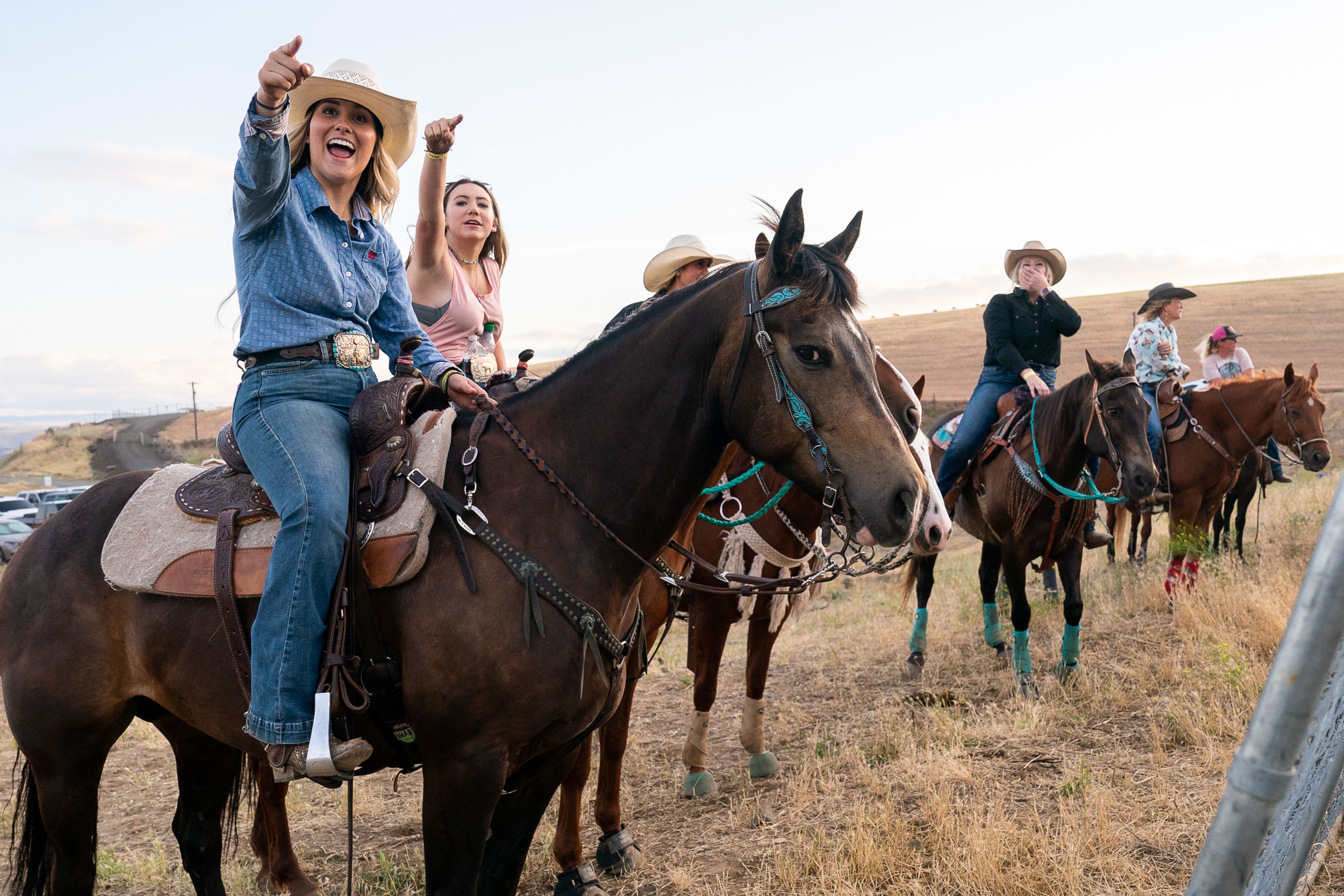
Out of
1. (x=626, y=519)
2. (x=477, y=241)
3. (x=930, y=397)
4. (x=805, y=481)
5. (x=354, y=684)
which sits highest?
(x=477, y=241)

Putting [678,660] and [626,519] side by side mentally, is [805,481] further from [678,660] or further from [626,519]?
[678,660]

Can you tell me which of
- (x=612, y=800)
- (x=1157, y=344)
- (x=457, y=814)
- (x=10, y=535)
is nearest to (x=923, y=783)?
(x=612, y=800)

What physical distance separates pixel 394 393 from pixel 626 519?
935 millimetres

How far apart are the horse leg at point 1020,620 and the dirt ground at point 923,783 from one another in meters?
0.19

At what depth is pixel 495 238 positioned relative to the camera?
207 inches

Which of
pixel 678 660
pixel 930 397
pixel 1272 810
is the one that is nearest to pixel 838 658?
pixel 678 660

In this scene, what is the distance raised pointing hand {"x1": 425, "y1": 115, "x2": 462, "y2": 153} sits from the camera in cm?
353

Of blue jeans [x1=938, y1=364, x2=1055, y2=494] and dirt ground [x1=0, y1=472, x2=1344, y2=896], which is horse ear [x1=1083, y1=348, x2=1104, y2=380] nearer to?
blue jeans [x1=938, y1=364, x2=1055, y2=494]

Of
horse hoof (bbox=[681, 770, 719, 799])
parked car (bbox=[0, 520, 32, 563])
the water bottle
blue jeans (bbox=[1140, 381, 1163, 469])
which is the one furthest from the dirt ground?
parked car (bbox=[0, 520, 32, 563])

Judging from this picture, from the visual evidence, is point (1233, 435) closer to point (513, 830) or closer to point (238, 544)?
point (513, 830)

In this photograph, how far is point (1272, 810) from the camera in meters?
1.15

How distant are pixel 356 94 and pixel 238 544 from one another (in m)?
1.73

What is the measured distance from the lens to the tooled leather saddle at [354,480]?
9.30 ft

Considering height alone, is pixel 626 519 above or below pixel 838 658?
above
